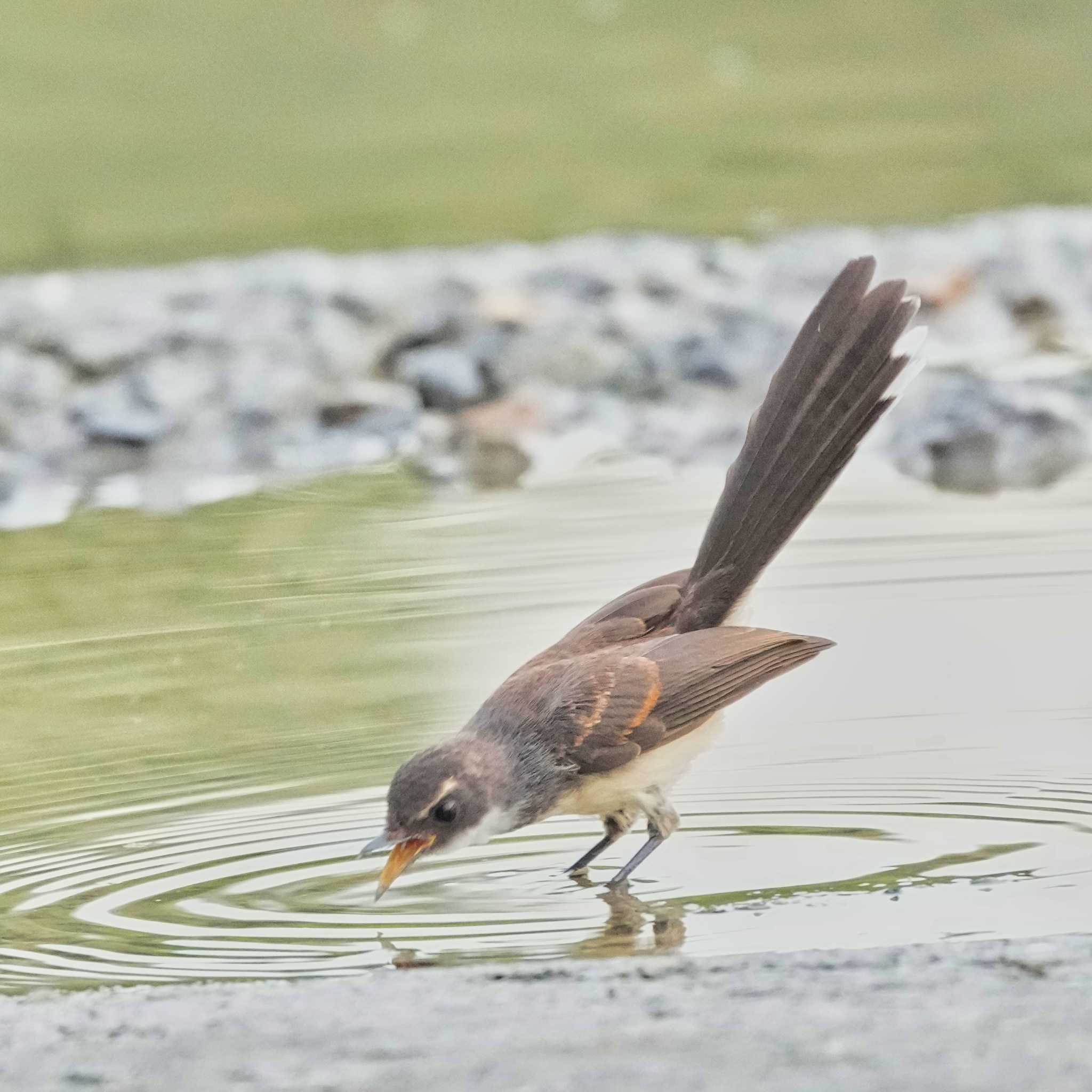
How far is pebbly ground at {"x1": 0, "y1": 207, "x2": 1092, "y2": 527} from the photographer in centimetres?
1049

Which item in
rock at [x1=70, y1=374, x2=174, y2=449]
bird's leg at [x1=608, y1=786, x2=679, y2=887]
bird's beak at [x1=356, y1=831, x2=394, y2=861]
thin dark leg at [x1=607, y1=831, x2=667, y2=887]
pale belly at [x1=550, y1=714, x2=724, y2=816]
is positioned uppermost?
rock at [x1=70, y1=374, x2=174, y2=449]

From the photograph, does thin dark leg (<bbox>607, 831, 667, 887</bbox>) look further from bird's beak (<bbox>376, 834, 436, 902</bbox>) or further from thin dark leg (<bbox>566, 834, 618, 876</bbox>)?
bird's beak (<bbox>376, 834, 436, 902</bbox>)

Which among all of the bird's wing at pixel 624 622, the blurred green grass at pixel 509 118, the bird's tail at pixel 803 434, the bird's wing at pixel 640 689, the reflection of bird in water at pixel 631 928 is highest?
the blurred green grass at pixel 509 118

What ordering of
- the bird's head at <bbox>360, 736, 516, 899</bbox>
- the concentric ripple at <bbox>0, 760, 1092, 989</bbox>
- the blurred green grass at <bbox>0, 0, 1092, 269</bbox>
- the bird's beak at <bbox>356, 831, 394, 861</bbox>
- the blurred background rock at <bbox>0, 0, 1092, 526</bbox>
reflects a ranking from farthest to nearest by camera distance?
the blurred green grass at <bbox>0, 0, 1092, 269</bbox>, the blurred background rock at <bbox>0, 0, 1092, 526</bbox>, the bird's head at <bbox>360, 736, 516, 899</bbox>, the bird's beak at <bbox>356, 831, 394, 861</bbox>, the concentric ripple at <bbox>0, 760, 1092, 989</bbox>

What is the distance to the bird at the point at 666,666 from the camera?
17.2 feet

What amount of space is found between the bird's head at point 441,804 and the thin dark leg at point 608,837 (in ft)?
→ 0.75

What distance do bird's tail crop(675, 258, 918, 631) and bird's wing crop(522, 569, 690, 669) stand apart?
98 millimetres

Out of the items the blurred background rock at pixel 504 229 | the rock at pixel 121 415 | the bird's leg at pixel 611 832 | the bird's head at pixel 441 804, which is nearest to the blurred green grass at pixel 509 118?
the blurred background rock at pixel 504 229

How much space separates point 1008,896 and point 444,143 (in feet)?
45.1

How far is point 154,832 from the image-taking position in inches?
220

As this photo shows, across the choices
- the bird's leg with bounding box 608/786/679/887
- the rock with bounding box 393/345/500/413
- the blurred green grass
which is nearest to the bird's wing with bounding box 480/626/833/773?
the bird's leg with bounding box 608/786/679/887

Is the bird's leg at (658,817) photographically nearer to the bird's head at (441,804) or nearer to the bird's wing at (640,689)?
the bird's wing at (640,689)

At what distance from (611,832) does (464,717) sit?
0.85m

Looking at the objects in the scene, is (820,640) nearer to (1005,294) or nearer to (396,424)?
(396,424)
